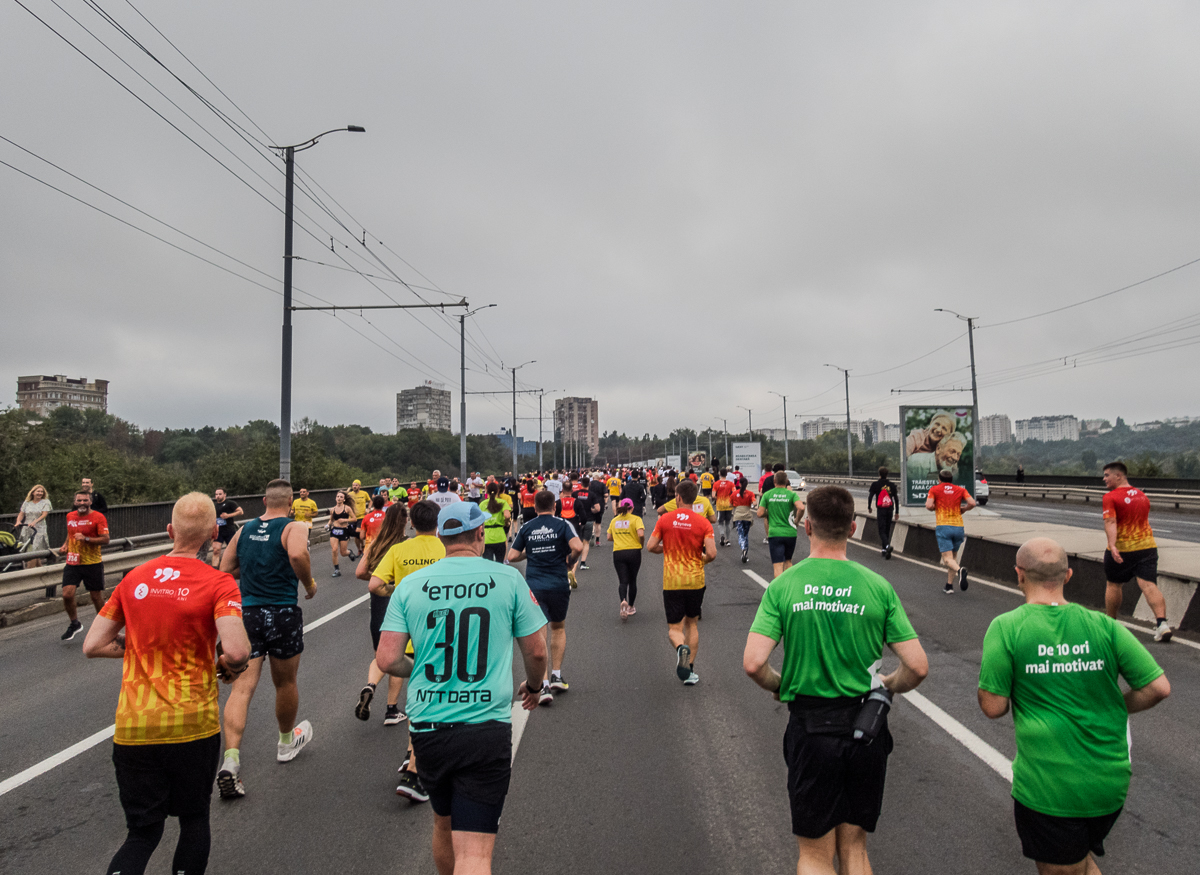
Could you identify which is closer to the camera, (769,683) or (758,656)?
(758,656)

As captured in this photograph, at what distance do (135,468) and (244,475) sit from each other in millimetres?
5252

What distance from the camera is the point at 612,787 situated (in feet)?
15.4

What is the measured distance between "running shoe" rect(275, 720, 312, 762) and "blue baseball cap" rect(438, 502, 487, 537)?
3040 millimetres

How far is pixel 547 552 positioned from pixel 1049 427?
20122cm

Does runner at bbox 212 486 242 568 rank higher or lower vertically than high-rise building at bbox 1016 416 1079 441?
lower

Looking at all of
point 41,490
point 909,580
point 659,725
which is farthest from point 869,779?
point 41,490

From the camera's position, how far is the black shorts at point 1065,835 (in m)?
2.73

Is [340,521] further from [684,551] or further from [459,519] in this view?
[459,519]

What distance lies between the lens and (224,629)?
3182 mm

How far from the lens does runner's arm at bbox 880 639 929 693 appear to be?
291 cm

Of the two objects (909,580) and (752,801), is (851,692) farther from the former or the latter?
(909,580)

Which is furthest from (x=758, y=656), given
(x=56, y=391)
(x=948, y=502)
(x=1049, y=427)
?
(x=1049, y=427)

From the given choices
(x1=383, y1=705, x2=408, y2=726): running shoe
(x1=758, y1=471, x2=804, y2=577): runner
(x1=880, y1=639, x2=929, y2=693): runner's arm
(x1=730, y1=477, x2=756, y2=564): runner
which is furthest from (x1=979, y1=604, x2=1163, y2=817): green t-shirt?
(x1=730, y1=477, x2=756, y2=564): runner

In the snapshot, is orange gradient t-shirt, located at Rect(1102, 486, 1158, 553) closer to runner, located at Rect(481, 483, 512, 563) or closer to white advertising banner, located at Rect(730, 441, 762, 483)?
runner, located at Rect(481, 483, 512, 563)
